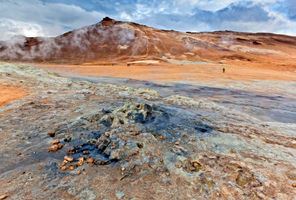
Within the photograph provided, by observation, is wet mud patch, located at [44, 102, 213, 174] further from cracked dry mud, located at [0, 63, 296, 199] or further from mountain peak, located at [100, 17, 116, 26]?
mountain peak, located at [100, 17, 116, 26]

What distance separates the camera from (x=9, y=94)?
5.93m

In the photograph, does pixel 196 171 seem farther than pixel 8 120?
No

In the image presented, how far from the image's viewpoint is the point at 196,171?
2436 millimetres

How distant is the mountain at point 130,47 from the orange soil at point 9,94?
1060 inches

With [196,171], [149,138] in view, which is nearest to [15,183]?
[149,138]

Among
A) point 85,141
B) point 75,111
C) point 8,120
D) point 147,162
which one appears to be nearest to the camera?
point 147,162

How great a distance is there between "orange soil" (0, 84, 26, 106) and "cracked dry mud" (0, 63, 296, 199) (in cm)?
62

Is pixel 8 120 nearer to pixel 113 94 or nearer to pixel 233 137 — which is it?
pixel 113 94

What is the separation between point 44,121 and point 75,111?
2.84ft

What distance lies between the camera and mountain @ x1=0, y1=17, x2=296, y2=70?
115 feet

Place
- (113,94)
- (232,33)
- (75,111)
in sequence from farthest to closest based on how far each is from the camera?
(232,33), (113,94), (75,111)

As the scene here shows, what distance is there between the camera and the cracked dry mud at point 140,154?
206 cm

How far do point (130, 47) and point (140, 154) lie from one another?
3758 centimetres

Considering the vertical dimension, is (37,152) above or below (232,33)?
below
